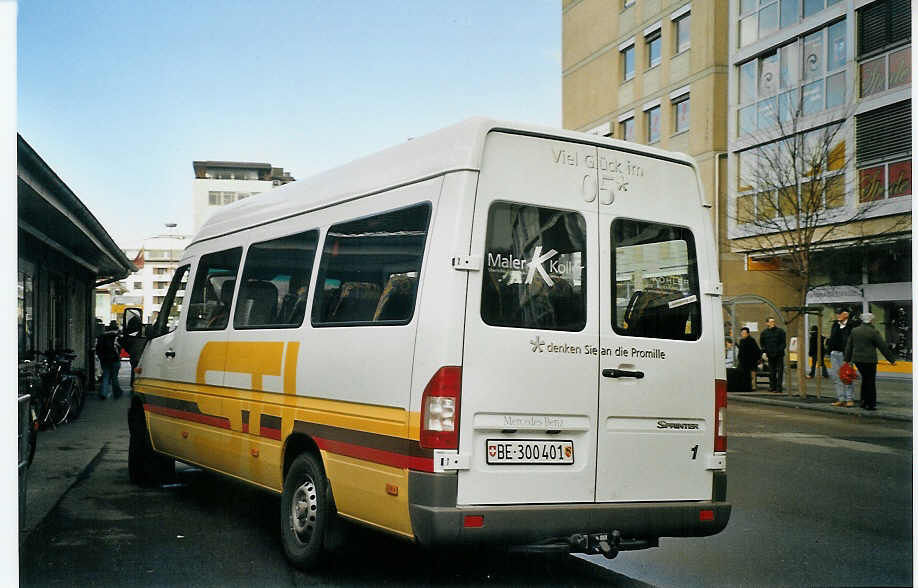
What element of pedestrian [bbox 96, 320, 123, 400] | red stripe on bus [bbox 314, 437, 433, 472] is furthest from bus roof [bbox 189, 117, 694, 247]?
pedestrian [bbox 96, 320, 123, 400]

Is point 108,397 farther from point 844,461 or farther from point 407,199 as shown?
point 407,199

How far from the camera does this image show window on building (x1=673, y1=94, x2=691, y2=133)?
3400cm

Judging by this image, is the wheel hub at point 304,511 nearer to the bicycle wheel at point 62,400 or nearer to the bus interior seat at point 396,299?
the bus interior seat at point 396,299

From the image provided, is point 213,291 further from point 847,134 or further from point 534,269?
point 847,134

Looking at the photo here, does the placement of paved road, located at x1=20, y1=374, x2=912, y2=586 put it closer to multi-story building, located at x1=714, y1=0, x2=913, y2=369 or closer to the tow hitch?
the tow hitch

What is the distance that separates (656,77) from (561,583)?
31.4 meters

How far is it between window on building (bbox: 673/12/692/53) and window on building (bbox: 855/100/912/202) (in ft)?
34.9

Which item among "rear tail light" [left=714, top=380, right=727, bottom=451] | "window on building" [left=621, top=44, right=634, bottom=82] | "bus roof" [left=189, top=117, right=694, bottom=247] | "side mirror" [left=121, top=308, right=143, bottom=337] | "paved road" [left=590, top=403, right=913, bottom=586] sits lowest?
"paved road" [left=590, top=403, right=913, bottom=586]

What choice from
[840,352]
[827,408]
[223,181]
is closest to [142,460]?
[223,181]

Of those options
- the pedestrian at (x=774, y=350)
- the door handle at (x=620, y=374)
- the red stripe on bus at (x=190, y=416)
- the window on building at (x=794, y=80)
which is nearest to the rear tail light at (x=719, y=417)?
the door handle at (x=620, y=374)

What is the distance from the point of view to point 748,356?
77.0 ft

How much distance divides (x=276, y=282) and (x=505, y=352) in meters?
2.24

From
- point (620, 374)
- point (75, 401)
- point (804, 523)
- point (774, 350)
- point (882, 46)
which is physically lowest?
point (804, 523)

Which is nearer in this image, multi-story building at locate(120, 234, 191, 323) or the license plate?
the license plate
